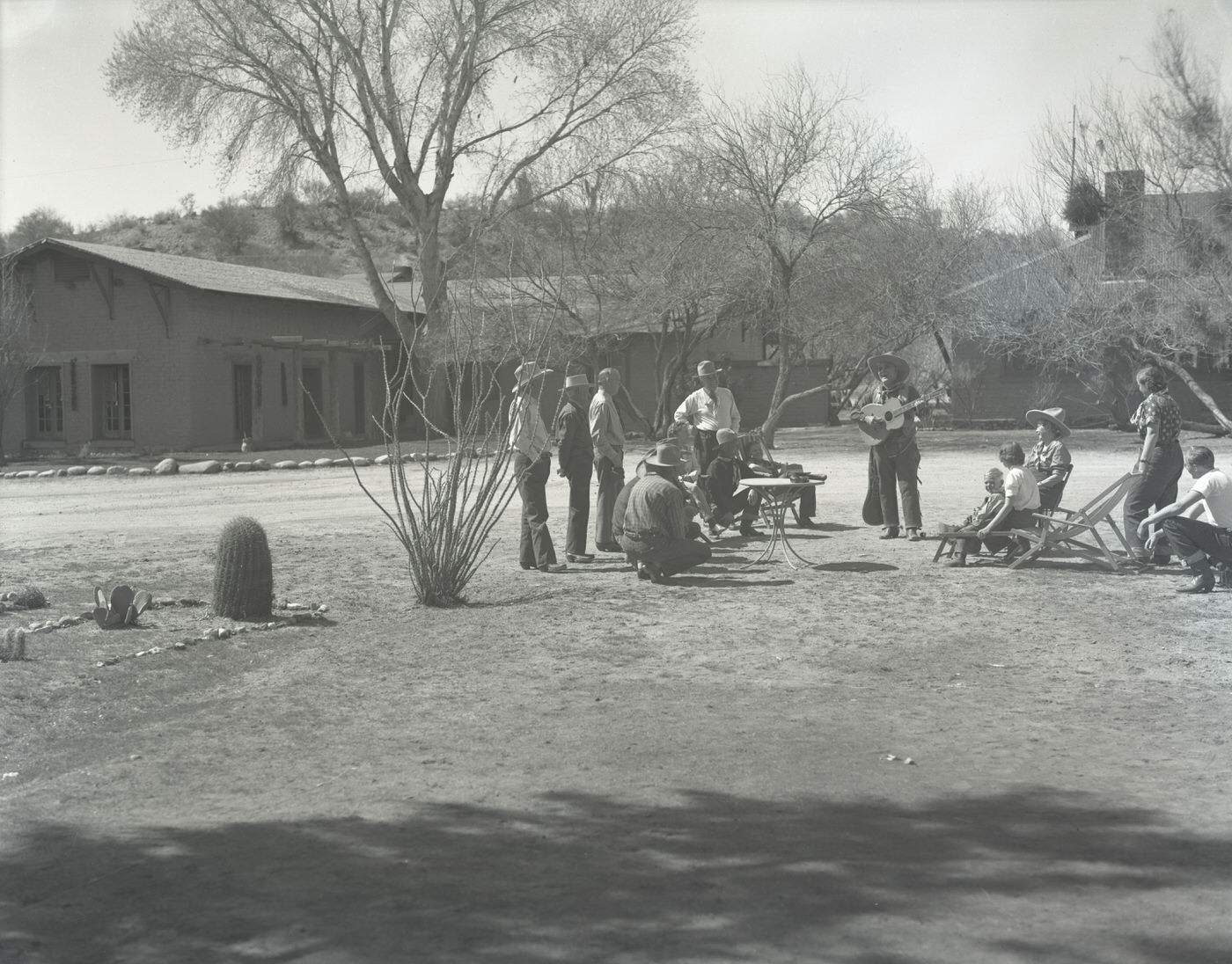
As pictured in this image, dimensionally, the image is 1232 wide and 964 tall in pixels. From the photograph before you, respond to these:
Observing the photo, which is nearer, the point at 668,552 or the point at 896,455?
the point at 668,552

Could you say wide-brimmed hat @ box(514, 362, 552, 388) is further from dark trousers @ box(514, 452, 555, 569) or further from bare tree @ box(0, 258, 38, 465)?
bare tree @ box(0, 258, 38, 465)

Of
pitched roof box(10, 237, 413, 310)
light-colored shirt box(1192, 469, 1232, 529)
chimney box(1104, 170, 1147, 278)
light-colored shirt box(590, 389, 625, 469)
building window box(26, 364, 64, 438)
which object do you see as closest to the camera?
light-colored shirt box(1192, 469, 1232, 529)

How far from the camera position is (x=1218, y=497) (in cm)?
941

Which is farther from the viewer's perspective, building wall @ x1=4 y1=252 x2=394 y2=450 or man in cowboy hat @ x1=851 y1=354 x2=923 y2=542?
building wall @ x1=4 y1=252 x2=394 y2=450

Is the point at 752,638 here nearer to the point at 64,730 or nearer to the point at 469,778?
the point at 469,778

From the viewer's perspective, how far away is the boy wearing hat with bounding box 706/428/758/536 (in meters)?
12.7

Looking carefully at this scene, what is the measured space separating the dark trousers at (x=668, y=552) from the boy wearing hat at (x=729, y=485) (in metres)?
2.34

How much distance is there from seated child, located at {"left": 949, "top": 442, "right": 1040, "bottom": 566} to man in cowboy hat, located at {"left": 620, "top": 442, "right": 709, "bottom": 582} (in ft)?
7.62

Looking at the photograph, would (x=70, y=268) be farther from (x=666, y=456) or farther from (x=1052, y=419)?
(x=1052, y=419)

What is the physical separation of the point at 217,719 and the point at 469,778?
1.73 meters

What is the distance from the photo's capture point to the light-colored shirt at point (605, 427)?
11.5 m

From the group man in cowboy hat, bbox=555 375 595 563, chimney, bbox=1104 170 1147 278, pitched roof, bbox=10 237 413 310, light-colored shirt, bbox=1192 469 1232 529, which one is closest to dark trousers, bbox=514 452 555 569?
man in cowboy hat, bbox=555 375 595 563

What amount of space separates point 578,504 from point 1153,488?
15.5 ft

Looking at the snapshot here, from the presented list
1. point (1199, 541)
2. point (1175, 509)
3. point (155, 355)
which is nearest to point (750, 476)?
point (1175, 509)
